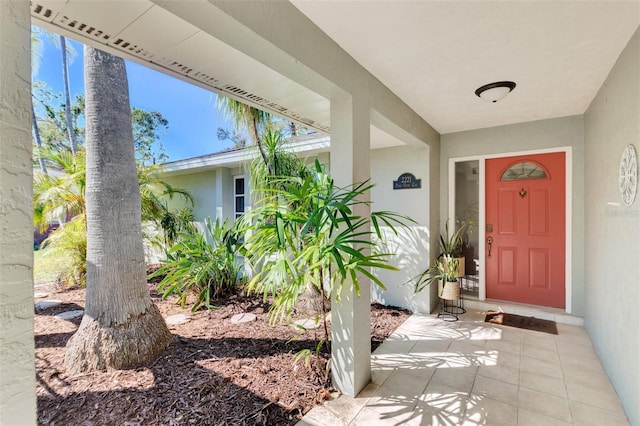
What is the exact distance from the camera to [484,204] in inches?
173

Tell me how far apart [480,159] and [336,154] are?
3040mm

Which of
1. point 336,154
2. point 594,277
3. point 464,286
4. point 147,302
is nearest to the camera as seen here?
point 336,154

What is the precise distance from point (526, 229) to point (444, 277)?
1375mm

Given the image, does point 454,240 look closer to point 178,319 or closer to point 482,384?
point 482,384

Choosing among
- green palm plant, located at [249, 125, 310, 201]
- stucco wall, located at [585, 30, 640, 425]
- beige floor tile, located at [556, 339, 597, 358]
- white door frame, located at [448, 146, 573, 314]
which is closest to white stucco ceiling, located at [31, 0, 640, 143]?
stucco wall, located at [585, 30, 640, 425]

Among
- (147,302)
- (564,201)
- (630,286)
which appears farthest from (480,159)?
(147,302)

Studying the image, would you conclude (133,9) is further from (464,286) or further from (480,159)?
(464,286)

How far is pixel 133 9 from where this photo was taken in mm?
1510

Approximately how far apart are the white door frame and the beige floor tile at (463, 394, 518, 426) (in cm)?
242

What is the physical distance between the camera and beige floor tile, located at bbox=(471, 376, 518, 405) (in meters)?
2.31

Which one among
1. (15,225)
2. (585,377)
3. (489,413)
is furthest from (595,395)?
(15,225)

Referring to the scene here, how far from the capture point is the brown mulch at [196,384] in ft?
6.51

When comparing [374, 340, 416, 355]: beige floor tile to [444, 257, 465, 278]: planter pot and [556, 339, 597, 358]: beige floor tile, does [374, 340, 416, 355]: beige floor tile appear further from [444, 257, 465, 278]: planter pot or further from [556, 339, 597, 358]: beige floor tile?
[556, 339, 597, 358]: beige floor tile

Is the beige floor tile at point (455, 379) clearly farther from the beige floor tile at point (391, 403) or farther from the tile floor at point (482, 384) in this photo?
the beige floor tile at point (391, 403)
